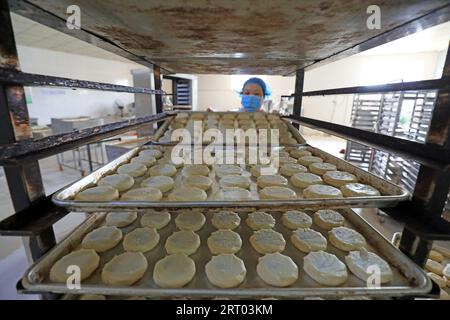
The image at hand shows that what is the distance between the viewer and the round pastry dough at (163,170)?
3.77ft

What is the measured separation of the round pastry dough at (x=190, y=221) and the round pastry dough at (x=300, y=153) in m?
0.76

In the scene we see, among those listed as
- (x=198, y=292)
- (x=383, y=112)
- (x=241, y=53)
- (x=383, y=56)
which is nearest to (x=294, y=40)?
(x=241, y=53)

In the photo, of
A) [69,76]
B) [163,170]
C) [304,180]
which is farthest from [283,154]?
[69,76]

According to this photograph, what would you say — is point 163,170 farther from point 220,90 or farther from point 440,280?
point 220,90

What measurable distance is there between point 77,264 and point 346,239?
0.98m

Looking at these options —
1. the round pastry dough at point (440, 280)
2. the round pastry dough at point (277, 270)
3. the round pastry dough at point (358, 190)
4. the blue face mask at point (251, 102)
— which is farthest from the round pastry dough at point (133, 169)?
the blue face mask at point (251, 102)

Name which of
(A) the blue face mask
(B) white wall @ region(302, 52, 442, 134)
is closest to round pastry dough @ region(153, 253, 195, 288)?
(A) the blue face mask

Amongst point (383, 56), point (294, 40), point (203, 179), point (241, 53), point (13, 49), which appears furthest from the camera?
point (383, 56)

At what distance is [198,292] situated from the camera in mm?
638

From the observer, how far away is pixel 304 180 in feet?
3.46

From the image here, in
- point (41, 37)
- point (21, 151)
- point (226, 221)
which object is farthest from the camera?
point (41, 37)
